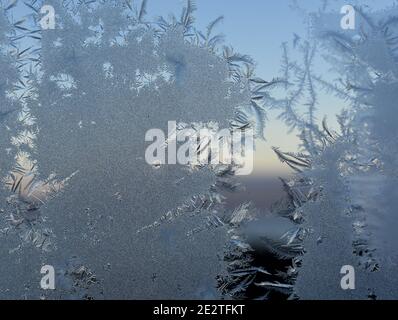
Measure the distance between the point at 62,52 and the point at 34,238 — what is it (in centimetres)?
276

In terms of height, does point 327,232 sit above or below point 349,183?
below

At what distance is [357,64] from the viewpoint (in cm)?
707

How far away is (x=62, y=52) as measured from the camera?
684cm

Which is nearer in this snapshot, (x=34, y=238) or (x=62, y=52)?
(x=34, y=238)

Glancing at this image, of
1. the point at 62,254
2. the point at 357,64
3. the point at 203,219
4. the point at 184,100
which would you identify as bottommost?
the point at 62,254
